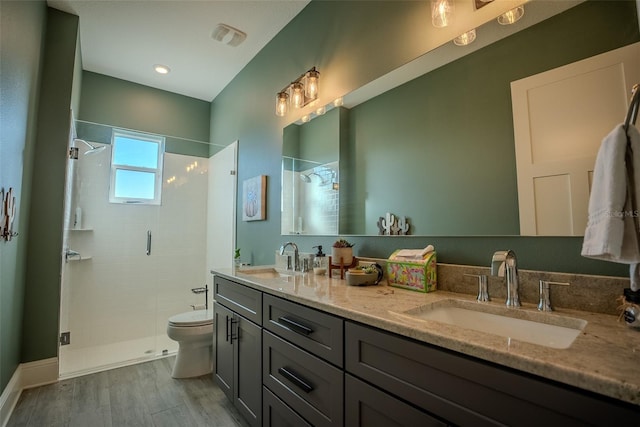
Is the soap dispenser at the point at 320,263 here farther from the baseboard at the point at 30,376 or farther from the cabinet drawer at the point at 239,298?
the baseboard at the point at 30,376

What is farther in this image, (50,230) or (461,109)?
(50,230)

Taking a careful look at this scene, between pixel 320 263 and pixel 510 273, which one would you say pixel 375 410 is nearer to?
pixel 510 273

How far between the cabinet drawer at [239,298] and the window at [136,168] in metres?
1.93

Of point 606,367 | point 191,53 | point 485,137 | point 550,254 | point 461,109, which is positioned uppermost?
point 191,53

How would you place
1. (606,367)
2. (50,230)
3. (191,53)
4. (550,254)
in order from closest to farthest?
(606,367) → (550,254) → (50,230) → (191,53)

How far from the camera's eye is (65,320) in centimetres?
264

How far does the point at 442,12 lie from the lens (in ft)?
4.38

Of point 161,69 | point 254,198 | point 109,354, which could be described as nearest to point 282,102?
point 254,198

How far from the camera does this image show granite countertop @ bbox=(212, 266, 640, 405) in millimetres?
515

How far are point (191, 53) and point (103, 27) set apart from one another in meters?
0.70

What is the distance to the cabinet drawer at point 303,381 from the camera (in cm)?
101

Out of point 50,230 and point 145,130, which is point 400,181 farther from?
point 145,130

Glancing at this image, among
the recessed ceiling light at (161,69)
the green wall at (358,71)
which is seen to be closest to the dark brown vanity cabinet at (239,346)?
the green wall at (358,71)

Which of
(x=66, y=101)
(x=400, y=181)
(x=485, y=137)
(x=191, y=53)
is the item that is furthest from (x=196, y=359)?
(x=191, y=53)
